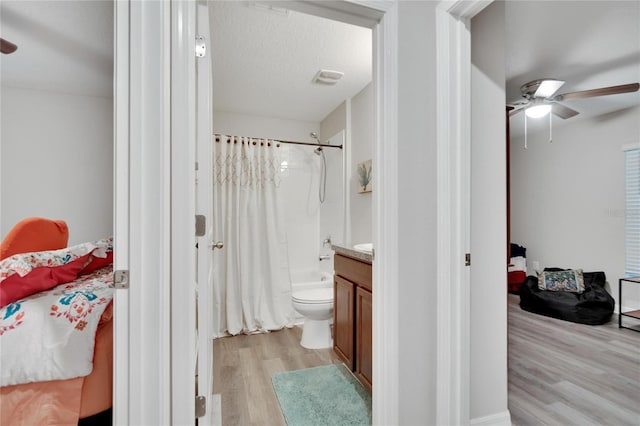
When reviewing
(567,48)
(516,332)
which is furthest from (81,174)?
(516,332)

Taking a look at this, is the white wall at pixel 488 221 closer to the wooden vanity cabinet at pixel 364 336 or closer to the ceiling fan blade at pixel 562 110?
the wooden vanity cabinet at pixel 364 336

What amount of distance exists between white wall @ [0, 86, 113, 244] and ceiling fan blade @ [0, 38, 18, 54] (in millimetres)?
103

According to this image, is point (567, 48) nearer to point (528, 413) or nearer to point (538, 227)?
point (528, 413)

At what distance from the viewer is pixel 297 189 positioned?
12.4ft

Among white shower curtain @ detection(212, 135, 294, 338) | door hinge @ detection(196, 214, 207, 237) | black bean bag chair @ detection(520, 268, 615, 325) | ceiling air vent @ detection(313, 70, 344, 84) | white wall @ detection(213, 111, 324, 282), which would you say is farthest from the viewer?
white wall @ detection(213, 111, 324, 282)

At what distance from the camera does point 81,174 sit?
0.98 m

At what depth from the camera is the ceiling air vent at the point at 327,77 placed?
2.72 meters

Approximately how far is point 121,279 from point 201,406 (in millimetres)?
585

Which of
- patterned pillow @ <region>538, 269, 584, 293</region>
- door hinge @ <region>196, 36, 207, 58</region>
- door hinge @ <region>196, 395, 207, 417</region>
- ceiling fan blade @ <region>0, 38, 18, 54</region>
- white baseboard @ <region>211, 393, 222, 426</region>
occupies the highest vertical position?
door hinge @ <region>196, 36, 207, 58</region>

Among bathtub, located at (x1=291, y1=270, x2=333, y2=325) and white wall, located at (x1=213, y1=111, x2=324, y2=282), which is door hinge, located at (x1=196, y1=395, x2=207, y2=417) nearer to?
bathtub, located at (x1=291, y1=270, x2=333, y2=325)

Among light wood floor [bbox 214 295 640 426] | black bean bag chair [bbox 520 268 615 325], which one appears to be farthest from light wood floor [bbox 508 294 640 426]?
black bean bag chair [bbox 520 268 615 325]

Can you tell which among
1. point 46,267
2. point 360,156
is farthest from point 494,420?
point 360,156

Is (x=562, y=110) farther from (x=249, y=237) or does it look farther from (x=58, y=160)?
(x=58, y=160)

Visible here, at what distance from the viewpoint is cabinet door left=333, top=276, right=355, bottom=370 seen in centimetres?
205
